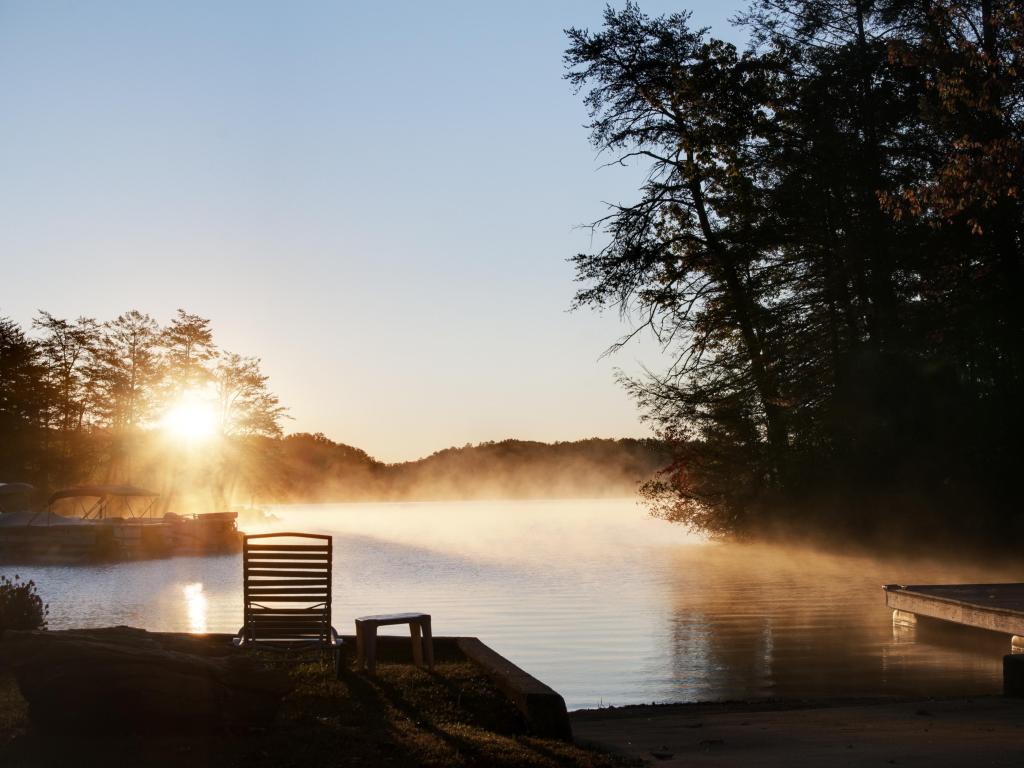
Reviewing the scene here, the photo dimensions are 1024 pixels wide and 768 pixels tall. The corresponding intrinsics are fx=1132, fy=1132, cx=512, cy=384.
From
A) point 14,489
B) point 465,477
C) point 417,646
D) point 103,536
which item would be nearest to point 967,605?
point 417,646

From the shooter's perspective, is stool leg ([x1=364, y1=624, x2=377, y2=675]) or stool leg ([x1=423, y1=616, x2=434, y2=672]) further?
stool leg ([x1=423, y1=616, x2=434, y2=672])

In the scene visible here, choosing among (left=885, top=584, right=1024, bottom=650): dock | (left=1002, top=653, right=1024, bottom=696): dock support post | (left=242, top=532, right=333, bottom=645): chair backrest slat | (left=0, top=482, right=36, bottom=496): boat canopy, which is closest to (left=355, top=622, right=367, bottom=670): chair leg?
(left=242, top=532, right=333, bottom=645): chair backrest slat

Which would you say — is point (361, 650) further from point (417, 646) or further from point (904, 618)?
point (904, 618)

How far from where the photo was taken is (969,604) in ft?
41.5

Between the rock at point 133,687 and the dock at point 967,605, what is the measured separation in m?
8.16

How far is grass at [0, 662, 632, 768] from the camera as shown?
19.3 feet

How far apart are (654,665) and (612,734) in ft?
16.9

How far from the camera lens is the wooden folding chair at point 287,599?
9.29 metres

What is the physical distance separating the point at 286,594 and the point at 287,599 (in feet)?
0.43

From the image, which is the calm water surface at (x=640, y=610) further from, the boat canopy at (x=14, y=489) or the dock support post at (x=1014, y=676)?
the boat canopy at (x=14, y=489)

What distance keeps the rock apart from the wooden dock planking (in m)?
8.20

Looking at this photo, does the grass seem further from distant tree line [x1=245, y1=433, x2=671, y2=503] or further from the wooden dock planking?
distant tree line [x1=245, y1=433, x2=671, y2=503]

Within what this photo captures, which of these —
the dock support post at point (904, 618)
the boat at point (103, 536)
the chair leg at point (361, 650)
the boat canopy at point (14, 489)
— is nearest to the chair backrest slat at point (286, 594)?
the chair leg at point (361, 650)

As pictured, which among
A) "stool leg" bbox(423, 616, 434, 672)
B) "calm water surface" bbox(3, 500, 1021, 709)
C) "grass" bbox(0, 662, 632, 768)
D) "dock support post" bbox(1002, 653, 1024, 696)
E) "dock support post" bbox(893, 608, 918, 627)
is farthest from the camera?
"dock support post" bbox(893, 608, 918, 627)
